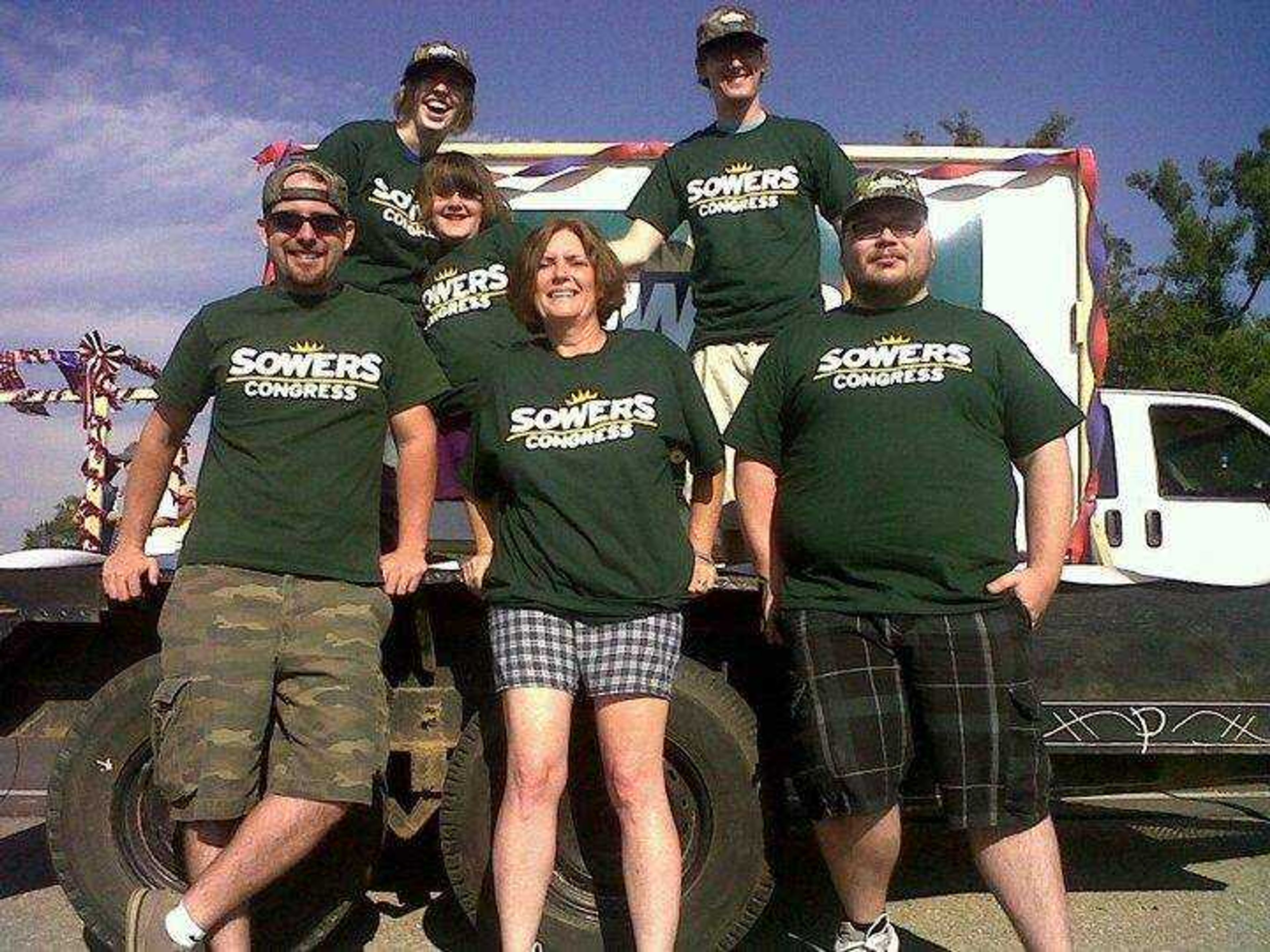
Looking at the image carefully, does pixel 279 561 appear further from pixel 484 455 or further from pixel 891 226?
pixel 891 226

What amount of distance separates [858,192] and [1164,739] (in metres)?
1.85

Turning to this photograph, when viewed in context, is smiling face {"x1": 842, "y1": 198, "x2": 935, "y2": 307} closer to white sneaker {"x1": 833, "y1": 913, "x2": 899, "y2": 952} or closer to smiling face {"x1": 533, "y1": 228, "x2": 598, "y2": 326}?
smiling face {"x1": 533, "y1": 228, "x2": 598, "y2": 326}

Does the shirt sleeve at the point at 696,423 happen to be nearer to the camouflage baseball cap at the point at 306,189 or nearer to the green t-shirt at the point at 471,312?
the green t-shirt at the point at 471,312

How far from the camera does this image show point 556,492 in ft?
8.93

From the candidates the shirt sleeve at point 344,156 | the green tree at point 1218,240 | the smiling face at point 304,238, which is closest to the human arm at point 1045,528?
the smiling face at point 304,238

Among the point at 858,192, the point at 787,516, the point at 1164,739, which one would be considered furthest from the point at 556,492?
the point at 1164,739

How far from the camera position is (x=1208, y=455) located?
602 cm

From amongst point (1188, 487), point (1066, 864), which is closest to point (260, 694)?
point (1066, 864)

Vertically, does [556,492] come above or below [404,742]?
above

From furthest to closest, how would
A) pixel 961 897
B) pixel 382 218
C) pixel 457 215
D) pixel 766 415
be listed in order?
1. pixel 961 897
2. pixel 382 218
3. pixel 457 215
4. pixel 766 415

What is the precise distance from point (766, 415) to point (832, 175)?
3.80 feet

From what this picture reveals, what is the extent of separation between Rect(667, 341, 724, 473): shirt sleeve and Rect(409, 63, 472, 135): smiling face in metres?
1.32

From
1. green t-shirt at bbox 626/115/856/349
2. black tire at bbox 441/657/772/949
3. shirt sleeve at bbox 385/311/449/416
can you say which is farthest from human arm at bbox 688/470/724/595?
green t-shirt at bbox 626/115/856/349

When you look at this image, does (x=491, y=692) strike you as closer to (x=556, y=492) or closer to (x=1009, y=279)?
(x=556, y=492)
